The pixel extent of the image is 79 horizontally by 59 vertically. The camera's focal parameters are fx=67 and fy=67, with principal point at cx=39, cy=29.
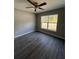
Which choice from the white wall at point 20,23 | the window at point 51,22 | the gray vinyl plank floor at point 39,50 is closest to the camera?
the gray vinyl plank floor at point 39,50

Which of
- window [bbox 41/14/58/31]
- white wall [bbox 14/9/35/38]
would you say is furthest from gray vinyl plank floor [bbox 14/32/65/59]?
window [bbox 41/14/58/31]

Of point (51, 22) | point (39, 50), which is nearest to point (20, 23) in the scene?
point (51, 22)

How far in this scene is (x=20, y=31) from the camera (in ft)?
20.8

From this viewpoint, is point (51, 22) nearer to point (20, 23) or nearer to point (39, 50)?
point (20, 23)

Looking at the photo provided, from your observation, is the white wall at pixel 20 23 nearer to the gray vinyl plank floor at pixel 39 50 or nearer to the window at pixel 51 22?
the window at pixel 51 22

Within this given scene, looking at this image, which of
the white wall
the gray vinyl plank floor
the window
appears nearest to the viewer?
the gray vinyl plank floor

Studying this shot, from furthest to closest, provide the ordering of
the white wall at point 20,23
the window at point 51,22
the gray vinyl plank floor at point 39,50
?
1. the window at point 51,22
2. the white wall at point 20,23
3. the gray vinyl plank floor at point 39,50

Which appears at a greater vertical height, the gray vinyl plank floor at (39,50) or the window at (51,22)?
the window at (51,22)

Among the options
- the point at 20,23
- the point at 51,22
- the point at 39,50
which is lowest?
the point at 39,50

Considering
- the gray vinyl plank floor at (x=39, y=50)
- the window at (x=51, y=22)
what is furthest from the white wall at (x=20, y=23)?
the gray vinyl plank floor at (x=39, y=50)

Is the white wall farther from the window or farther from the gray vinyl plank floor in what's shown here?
the gray vinyl plank floor

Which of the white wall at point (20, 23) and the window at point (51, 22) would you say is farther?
the window at point (51, 22)
